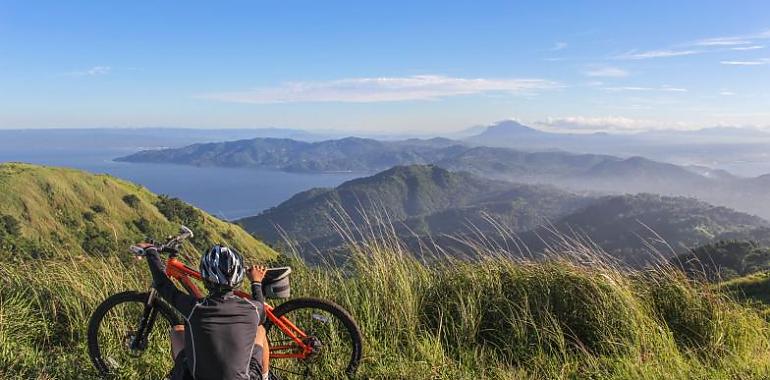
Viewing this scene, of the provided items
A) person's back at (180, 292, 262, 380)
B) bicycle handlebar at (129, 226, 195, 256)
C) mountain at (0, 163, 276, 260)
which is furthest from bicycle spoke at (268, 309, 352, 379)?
mountain at (0, 163, 276, 260)

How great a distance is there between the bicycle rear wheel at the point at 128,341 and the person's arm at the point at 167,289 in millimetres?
458

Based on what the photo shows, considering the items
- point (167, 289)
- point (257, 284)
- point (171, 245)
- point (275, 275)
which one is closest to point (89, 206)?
point (171, 245)

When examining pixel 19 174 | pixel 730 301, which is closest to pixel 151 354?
pixel 730 301

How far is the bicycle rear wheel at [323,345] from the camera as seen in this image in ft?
13.1

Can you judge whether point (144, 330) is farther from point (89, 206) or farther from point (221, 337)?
point (89, 206)

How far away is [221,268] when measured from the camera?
3.23m

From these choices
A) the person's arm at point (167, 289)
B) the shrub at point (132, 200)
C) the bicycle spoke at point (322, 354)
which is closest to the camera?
the person's arm at point (167, 289)

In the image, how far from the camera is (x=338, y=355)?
13.8ft

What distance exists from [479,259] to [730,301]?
277 cm

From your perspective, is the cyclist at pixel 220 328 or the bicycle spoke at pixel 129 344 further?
the bicycle spoke at pixel 129 344

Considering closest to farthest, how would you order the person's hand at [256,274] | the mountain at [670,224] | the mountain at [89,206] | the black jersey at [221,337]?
the black jersey at [221,337] → the person's hand at [256,274] → the mountain at [89,206] → the mountain at [670,224]

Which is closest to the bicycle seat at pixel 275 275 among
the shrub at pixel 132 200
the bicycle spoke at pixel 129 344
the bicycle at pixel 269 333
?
the bicycle at pixel 269 333

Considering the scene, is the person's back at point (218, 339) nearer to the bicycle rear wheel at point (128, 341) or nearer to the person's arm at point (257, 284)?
the person's arm at point (257, 284)

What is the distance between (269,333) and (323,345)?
500 millimetres
